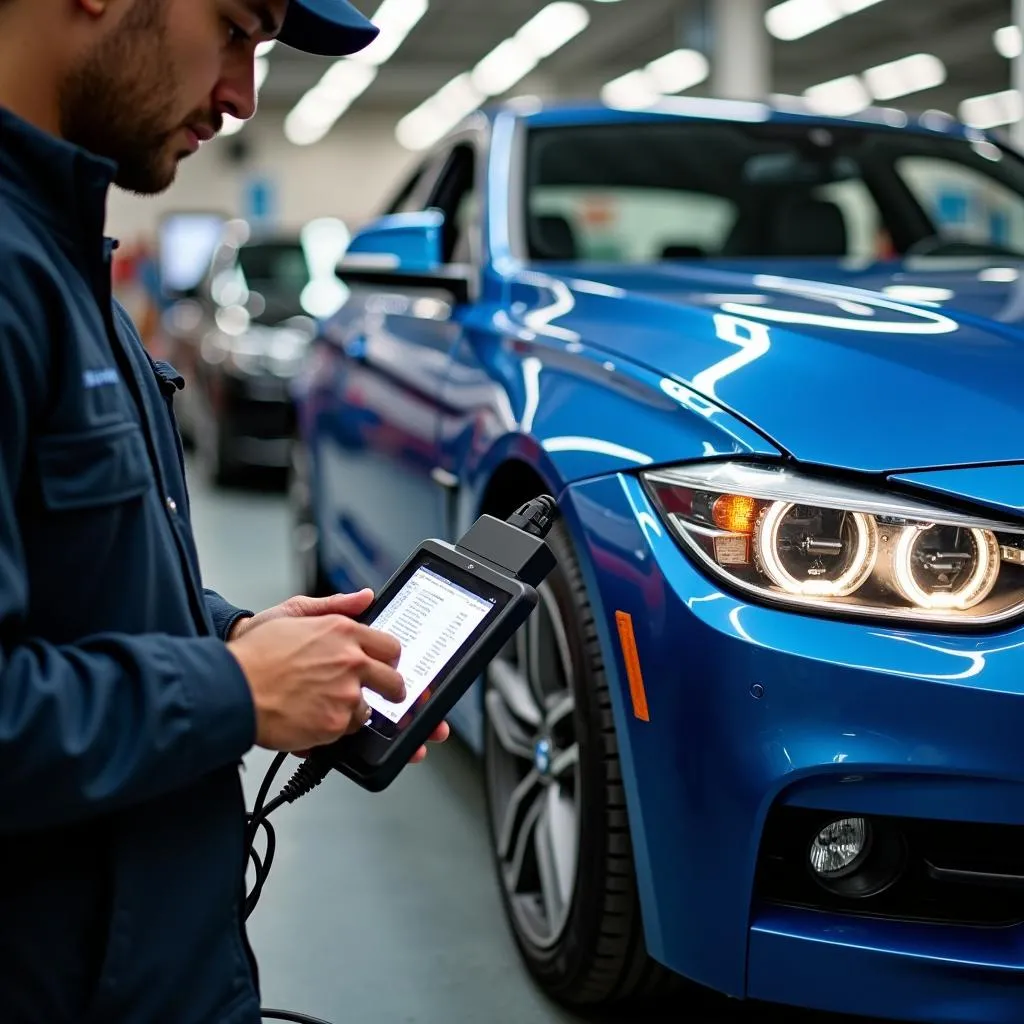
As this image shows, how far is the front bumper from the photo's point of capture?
1.50 m

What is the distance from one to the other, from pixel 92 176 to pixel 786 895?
1.12 m

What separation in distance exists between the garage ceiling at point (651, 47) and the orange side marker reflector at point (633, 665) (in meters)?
11.9

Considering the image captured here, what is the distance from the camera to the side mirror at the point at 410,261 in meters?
2.76

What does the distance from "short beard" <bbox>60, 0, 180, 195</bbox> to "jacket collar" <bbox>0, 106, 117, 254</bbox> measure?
0.09 feet

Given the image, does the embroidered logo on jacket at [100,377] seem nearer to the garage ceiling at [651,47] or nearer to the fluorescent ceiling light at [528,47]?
the garage ceiling at [651,47]

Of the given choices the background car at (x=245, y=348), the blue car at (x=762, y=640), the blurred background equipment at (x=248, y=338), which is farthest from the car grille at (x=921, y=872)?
the blurred background equipment at (x=248, y=338)

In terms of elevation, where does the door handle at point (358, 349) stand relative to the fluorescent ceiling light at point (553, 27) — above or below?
below

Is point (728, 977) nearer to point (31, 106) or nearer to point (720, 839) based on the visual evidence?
point (720, 839)

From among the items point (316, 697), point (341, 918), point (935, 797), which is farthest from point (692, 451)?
point (341, 918)

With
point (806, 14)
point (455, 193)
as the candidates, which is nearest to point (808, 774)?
point (455, 193)

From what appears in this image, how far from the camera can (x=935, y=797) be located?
4.98ft

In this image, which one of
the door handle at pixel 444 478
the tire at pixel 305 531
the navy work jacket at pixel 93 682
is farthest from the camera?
the tire at pixel 305 531

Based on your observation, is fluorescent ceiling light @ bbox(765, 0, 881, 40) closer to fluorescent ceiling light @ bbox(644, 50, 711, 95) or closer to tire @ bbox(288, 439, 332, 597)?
fluorescent ceiling light @ bbox(644, 50, 711, 95)

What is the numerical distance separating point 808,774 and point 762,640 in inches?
5.8
